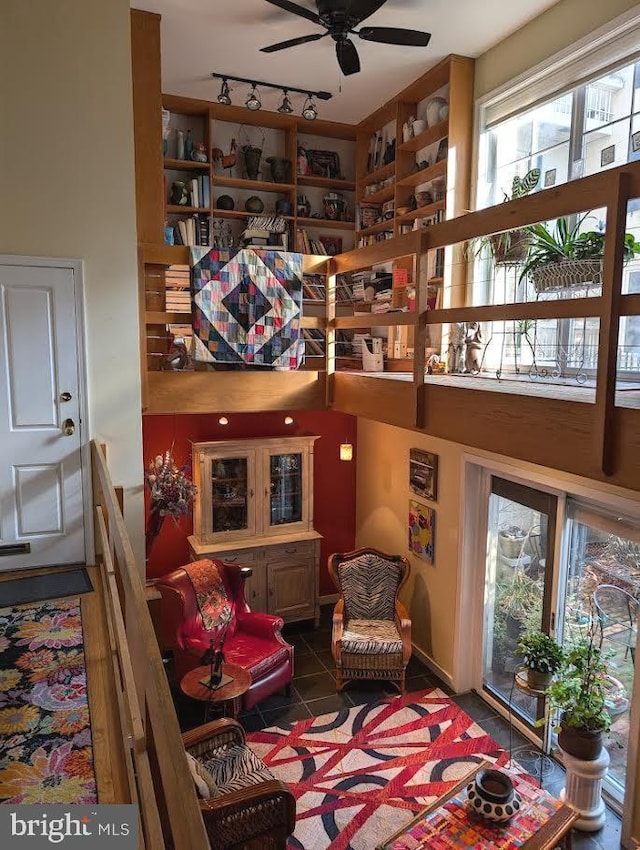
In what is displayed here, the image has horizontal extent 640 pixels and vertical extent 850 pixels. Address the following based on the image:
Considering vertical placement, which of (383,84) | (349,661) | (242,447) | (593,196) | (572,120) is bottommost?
(349,661)

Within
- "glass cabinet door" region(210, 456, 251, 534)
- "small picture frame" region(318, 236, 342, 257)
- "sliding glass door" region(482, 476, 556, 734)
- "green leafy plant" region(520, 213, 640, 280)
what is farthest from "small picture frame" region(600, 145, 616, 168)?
"glass cabinet door" region(210, 456, 251, 534)

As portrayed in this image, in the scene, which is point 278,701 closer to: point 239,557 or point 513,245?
point 239,557

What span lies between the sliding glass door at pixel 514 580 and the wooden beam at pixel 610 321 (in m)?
2.21

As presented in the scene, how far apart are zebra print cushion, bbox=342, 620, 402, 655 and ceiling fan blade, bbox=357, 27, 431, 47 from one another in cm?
432

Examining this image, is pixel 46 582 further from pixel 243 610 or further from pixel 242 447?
pixel 242 447

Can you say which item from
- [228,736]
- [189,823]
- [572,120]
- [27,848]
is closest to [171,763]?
[189,823]

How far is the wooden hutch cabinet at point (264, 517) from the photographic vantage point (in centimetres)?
569

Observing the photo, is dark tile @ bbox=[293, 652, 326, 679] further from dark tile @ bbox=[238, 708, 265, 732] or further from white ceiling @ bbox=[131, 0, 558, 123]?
white ceiling @ bbox=[131, 0, 558, 123]

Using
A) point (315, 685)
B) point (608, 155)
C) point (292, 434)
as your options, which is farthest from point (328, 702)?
point (608, 155)

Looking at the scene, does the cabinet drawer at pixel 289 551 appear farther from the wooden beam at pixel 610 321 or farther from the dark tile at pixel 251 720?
the wooden beam at pixel 610 321

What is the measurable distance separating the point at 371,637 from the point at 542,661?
164cm

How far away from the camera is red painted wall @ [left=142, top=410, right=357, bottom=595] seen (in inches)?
223

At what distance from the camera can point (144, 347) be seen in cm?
378

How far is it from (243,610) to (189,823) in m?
4.46
